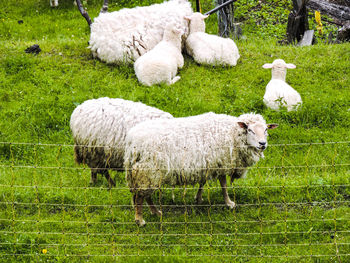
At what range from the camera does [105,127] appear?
6.02 metres

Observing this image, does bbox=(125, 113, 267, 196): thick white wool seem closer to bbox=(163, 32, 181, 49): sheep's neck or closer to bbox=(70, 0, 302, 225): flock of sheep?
bbox=(70, 0, 302, 225): flock of sheep

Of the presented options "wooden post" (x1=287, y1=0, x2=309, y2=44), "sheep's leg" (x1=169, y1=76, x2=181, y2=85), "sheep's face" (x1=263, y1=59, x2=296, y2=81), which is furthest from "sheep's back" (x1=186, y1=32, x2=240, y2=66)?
"wooden post" (x1=287, y1=0, x2=309, y2=44)

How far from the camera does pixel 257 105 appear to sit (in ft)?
26.4

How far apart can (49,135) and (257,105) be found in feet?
11.7

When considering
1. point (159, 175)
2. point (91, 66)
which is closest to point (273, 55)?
point (91, 66)

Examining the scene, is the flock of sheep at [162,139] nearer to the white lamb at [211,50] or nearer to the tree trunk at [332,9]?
the white lamb at [211,50]

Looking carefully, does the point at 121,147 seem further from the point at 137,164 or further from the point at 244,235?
the point at 244,235

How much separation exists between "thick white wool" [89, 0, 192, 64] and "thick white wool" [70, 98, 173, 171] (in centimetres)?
340

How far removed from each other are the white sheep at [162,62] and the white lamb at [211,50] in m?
0.52

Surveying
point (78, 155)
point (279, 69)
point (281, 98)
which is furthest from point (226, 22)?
point (78, 155)

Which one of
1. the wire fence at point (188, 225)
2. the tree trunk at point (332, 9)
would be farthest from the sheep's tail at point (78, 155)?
the tree trunk at point (332, 9)

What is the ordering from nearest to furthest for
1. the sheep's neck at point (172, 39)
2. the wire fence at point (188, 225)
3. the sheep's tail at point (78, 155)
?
the wire fence at point (188, 225)
the sheep's tail at point (78, 155)
the sheep's neck at point (172, 39)

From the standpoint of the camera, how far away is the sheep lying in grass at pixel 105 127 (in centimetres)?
601

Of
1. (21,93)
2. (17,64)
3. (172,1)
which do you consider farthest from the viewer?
(172,1)
